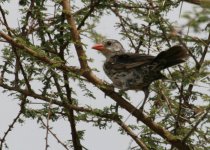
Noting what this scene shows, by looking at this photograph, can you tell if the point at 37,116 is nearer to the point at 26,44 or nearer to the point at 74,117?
the point at 74,117

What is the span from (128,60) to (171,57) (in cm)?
67

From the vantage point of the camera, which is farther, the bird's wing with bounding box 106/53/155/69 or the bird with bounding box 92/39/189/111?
the bird's wing with bounding box 106/53/155/69

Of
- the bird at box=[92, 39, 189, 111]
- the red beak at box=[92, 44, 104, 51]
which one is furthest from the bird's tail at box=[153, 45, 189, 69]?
the red beak at box=[92, 44, 104, 51]

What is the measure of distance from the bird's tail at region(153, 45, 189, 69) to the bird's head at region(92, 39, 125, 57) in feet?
3.97

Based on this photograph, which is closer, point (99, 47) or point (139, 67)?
point (139, 67)

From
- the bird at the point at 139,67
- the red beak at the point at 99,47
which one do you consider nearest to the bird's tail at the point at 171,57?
the bird at the point at 139,67

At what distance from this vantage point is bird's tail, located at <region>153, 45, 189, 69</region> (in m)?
4.14

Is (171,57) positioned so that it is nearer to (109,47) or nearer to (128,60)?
(128,60)

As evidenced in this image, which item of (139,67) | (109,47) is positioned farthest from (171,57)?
(109,47)

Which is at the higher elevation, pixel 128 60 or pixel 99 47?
pixel 99 47

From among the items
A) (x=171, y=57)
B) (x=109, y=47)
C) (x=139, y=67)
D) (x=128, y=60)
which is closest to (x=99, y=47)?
(x=109, y=47)

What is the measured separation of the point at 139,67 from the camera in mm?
4719

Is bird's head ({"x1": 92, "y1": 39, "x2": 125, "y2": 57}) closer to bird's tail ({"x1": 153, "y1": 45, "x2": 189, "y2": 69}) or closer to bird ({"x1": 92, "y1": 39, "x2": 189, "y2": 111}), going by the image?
bird ({"x1": 92, "y1": 39, "x2": 189, "y2": 111})

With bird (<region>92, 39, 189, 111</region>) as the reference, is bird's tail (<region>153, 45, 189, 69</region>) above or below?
below
